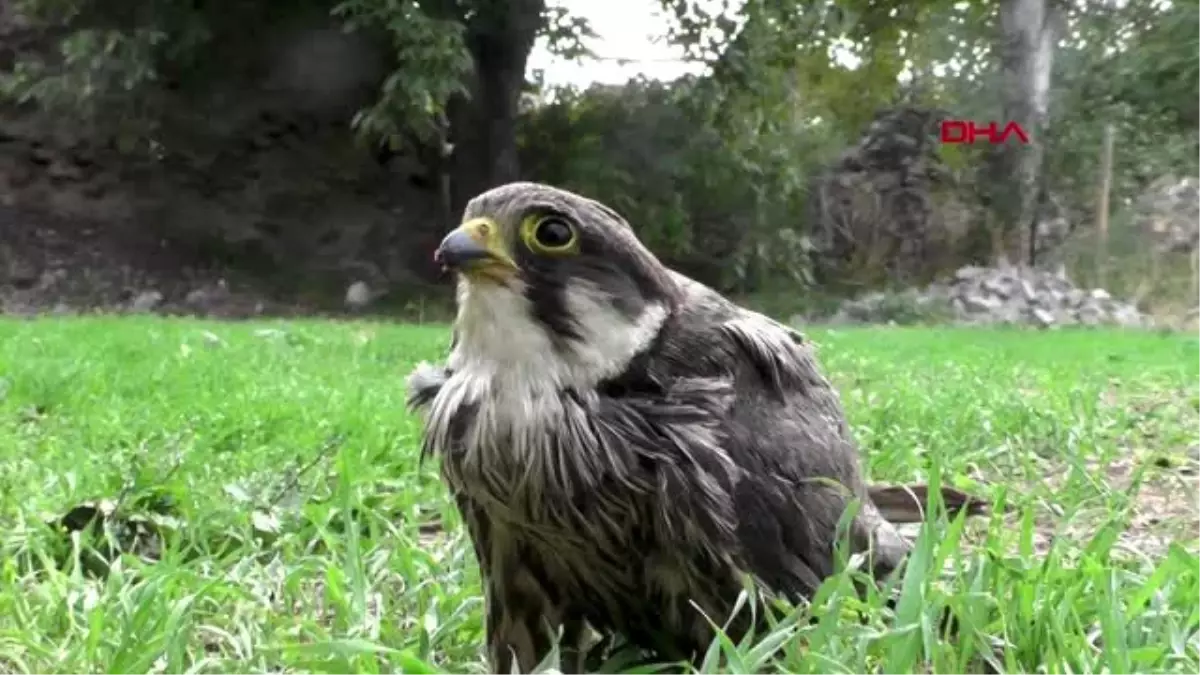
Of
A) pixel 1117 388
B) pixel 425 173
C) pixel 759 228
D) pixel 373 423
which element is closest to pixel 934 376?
pixel 1117 388

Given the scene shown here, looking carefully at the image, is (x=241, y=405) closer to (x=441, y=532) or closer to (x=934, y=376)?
(x=441, y=532)

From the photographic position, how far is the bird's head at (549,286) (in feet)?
5.32

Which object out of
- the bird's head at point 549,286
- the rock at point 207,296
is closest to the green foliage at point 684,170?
the rock at point 207,296

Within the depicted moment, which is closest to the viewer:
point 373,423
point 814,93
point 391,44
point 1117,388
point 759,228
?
point 373,423

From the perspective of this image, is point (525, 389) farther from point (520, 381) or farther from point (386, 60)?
point (386, 60)

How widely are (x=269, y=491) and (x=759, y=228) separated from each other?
11.8 metres

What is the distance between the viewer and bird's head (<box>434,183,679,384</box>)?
63.8 inches

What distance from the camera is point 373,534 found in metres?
2.53

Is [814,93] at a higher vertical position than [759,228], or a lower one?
higher

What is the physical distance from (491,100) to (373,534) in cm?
1179

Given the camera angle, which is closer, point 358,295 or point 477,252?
point 477,252

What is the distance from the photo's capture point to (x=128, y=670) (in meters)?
1.71

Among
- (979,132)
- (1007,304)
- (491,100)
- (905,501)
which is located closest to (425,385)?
(905,501)

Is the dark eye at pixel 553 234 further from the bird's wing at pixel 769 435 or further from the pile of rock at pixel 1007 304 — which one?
the pile of rock at pixel 1007 304
